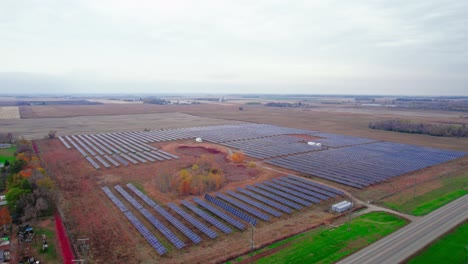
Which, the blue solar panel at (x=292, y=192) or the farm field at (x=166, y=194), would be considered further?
the blue solar panel at (x=292, y=192)

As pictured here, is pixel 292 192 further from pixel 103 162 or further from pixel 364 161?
pixel 103 162

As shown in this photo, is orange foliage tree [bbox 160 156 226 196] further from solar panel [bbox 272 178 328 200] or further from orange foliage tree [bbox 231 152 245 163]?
orange foliage tree [bbox 231 152 245 163]

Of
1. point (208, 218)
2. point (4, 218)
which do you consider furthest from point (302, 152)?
point (4, 218)

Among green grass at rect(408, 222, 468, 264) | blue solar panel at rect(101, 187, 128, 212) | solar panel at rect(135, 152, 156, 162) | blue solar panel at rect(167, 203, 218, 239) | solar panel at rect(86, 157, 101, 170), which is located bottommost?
green grass at rect(408, 222, 468, 264)

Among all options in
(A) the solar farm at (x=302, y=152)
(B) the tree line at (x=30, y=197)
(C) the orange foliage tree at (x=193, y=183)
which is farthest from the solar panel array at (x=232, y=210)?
(A) the solar farm at (x=302, y=152)

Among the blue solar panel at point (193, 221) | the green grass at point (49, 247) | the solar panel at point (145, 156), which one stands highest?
the solar panel at point (145, 156)

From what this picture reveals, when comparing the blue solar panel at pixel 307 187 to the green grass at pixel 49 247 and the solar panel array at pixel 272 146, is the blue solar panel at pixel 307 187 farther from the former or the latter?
the green grass at pixel 49 247

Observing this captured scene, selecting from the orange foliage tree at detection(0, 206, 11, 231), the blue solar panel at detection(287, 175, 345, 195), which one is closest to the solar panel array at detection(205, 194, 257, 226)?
the blue solar panel at detection(287, 175, 345, 195)
